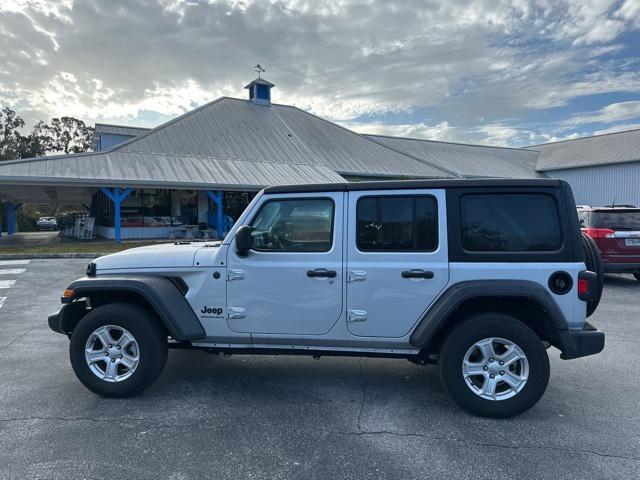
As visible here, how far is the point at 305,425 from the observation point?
351 centimetres

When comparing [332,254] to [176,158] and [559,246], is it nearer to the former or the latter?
[559,246]

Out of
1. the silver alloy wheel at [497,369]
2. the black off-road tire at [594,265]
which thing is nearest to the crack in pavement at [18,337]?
the silver alloy wheel at [497,369]

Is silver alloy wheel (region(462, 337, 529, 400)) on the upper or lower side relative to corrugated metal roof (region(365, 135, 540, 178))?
lower

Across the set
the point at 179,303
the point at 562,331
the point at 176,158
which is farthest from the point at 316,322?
the point at 176,158

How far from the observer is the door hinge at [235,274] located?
3.91m

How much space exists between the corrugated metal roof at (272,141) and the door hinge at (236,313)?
68.5 ft

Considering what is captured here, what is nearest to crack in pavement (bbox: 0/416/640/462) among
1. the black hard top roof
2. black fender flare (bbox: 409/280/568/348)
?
black fender flare (bbox: 409/280/568/348)

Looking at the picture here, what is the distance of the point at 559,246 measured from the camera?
11.9 feet

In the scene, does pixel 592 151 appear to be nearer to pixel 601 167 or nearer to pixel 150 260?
pixel 601 167

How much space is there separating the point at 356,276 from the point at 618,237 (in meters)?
7.96

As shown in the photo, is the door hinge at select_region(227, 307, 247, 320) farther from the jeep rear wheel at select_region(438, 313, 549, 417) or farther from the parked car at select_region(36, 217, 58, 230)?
the parked car at select_region(36, 217, 58, 230)

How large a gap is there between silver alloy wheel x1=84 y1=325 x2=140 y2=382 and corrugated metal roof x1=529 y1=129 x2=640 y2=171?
117 ft

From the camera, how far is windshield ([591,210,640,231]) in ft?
30.6

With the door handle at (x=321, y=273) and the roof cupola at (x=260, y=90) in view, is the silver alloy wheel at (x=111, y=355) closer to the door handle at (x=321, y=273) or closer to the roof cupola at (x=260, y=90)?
the door handle at (x=321, y=273)
